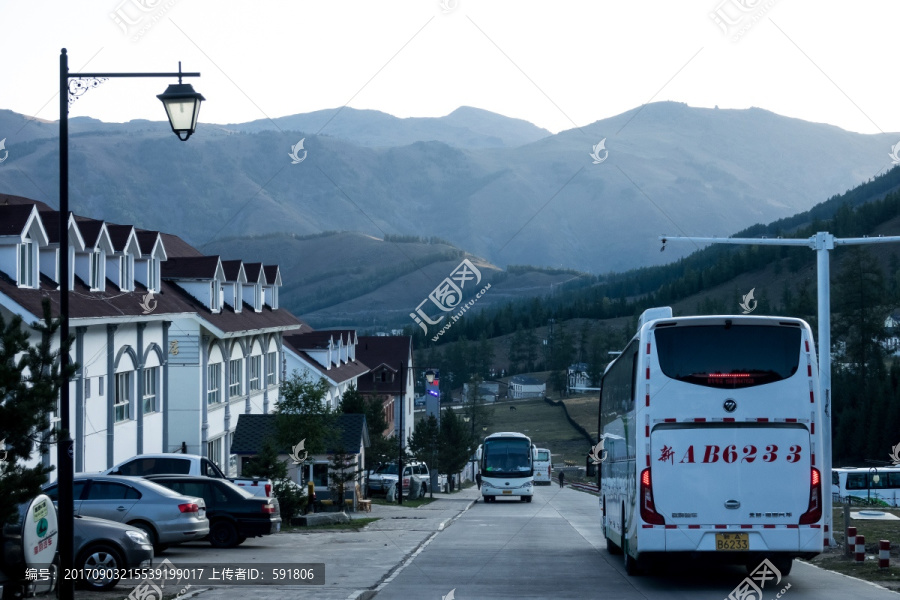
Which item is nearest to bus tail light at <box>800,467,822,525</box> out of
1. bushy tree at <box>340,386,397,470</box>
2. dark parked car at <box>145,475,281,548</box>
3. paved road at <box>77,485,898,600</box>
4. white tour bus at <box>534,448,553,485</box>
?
paved road at <box>77,485,898,600</box>

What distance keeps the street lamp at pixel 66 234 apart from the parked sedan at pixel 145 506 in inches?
242

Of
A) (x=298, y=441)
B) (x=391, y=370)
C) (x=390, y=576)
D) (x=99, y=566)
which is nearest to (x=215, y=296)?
(x=298, y=441)

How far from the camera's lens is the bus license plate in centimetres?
1364

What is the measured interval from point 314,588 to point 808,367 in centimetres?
754

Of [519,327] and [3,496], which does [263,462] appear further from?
[519,327]

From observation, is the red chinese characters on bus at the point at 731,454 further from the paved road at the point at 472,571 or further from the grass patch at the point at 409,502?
the grass patch at the point at 409,502

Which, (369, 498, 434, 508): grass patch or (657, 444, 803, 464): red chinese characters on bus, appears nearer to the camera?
(657, 444, 803, 464): red chinese characters on bus

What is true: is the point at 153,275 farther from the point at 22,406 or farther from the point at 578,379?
the point at 578,379

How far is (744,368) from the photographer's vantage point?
13.8 metres

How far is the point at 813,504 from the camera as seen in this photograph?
1366 centimetres

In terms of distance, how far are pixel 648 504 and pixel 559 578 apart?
2441 millimetres

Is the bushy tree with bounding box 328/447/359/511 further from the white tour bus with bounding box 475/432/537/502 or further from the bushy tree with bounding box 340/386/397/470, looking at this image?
the bushy tree with bounding box 340/386/397/470

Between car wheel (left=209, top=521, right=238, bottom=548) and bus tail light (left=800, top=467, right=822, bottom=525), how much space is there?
12.4 m

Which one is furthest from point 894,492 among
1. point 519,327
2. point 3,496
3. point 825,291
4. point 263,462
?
point 519,327
